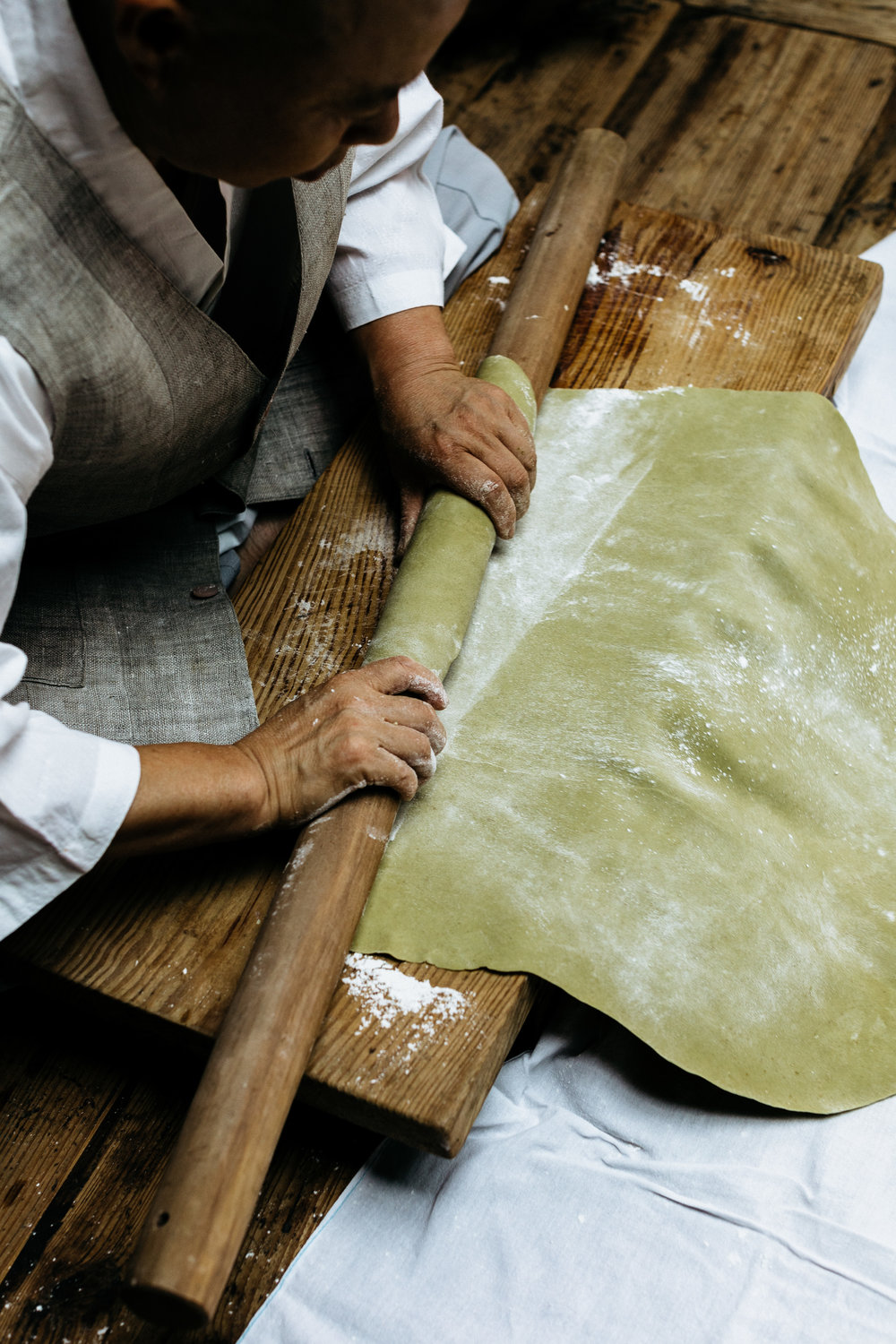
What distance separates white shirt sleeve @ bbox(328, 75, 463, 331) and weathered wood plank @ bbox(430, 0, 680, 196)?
122 centimetres

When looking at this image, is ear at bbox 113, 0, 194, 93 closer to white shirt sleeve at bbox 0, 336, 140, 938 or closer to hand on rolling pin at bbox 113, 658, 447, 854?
white shirt sleeve at bbox 0, 336, 140, 938

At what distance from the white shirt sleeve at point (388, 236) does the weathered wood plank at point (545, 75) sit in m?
1.22

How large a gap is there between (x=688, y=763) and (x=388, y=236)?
0.83 meters

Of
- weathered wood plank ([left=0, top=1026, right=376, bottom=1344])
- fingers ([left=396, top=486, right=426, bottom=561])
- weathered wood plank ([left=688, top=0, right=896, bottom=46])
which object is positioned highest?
weathered wood plank ([left=688, top=0, right=896, bottom=46])

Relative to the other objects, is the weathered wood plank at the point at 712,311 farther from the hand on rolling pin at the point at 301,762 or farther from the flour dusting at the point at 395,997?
the flour dusting at the point at 395,997

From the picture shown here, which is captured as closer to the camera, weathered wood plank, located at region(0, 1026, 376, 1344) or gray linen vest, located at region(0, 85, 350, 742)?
gray linen vest, located at region(0, 85, 350, 742)

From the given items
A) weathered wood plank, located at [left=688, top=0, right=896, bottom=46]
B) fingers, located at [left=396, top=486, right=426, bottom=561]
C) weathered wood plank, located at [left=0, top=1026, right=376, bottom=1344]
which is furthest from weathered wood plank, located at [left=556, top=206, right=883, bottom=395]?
weathered wood plank, located at [left=688, top=0, right=896, bottom=46]

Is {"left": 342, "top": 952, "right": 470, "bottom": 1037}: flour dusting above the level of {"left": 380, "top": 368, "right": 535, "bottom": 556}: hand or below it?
below

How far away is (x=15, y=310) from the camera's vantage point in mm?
805

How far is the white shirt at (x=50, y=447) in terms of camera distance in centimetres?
79

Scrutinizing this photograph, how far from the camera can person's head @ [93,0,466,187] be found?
2.39 ft

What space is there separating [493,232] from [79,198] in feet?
3.38

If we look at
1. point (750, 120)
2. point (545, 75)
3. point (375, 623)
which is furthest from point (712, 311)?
point (545, 75)

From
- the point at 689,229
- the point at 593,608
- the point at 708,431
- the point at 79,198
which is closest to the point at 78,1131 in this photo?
the point at 593,608
